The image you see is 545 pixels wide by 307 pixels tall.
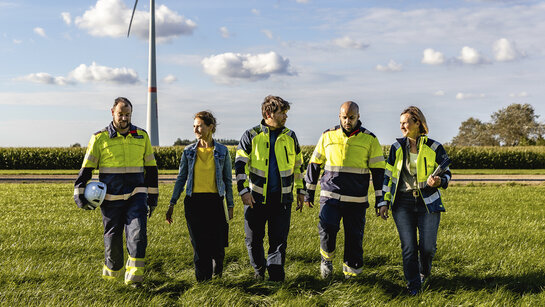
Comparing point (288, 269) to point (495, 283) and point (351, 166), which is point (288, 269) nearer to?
point (351, 166)

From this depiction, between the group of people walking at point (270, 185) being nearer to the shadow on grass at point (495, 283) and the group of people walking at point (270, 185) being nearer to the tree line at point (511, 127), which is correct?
the shadow on grass at point (495, 283)

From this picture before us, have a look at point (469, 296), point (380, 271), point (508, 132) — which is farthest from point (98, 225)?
point (508, 132)

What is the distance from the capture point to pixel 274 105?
4934 millimetres

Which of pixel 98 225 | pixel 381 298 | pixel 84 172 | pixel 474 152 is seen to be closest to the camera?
pixel 381 298

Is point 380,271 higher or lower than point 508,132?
lower

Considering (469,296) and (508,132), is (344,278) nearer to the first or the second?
(469,296)

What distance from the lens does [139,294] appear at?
4602 millimetres

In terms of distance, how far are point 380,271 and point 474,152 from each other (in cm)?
3335

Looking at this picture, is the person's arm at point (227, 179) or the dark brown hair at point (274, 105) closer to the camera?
the dark brown hair at point (274, 105)

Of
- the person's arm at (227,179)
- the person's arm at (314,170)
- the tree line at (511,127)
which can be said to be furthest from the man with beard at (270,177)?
the tree line at (511,127)

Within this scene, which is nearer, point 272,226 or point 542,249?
point 272,226

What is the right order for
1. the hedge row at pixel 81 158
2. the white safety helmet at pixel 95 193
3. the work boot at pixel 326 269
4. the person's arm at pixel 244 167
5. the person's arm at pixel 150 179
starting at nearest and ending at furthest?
the white safety helmet at pixel 95 193
the person's arm at pixel 244 167
the person's arm at pixel 150 179
the work boot at pixel 326 269
the hedge row at pixel 81 158

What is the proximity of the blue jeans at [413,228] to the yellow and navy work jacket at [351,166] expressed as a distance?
0.92ft

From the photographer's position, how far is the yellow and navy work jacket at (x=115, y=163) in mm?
4785
